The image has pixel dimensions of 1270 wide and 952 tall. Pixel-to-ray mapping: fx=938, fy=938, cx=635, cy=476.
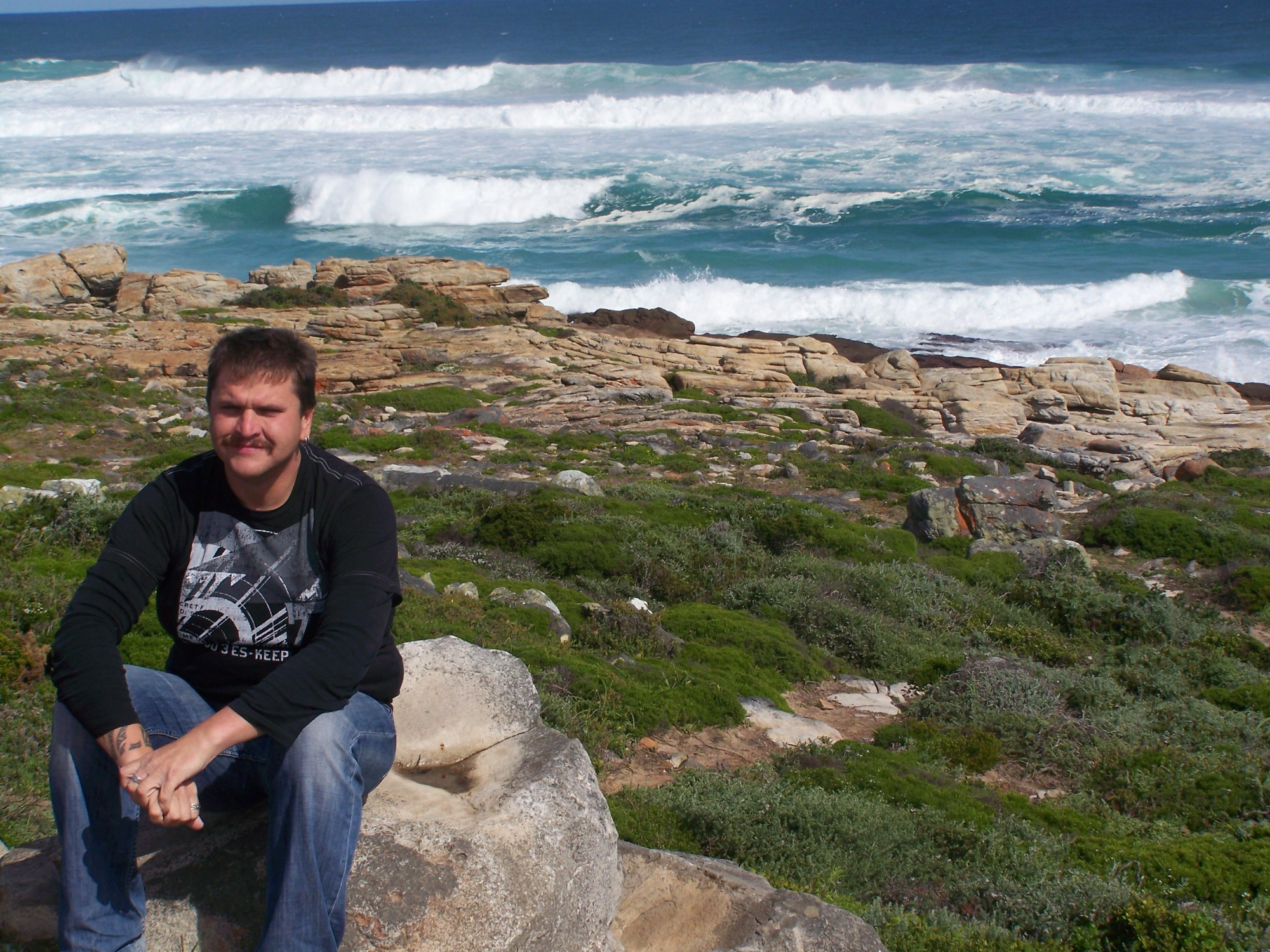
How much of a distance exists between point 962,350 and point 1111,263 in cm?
1147

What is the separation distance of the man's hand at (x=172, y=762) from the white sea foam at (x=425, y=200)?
144ft

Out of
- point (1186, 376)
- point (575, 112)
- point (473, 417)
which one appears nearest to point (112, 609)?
point (473, 417)

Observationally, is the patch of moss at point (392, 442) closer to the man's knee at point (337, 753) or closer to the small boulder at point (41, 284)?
the man's knee at point (337, 753)

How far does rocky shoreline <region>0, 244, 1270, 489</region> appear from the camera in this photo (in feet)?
64.3

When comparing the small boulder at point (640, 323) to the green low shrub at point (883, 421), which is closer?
the green low shrub at point (883, 421)

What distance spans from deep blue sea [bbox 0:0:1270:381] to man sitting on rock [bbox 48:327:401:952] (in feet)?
97.5

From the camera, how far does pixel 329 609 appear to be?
299 cm

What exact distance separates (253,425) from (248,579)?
1.66 ft

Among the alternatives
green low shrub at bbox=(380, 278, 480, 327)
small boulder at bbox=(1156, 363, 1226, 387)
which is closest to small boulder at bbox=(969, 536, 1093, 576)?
small boulder at bbox=(1156, 363, 1226, 387)

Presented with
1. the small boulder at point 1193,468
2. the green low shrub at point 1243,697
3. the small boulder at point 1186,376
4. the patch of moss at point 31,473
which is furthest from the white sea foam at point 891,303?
the green low shrub at point 1243,697

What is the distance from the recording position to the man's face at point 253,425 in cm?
301

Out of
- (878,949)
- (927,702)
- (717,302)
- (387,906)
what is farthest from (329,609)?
(717,302)

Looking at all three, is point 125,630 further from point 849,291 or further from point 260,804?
point 849,291

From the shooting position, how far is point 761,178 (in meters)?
48.9
